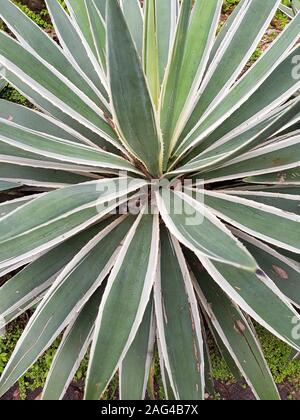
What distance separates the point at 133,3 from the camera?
63.6 inches

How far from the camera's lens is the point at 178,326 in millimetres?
1288

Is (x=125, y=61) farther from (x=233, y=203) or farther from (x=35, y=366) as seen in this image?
(x=35, y=366)

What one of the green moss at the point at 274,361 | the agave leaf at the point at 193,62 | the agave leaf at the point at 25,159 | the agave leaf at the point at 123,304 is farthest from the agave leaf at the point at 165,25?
the green moss at the point at 274,361

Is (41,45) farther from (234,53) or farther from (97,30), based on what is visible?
(234,53)

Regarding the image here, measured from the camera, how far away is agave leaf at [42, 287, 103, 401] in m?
1.37

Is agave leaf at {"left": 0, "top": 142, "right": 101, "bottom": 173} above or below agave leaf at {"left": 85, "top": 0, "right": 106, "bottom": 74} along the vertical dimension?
below

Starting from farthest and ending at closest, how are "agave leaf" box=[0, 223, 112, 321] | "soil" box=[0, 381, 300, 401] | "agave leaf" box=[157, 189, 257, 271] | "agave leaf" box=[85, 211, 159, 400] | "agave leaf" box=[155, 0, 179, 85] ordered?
"soil" box=[0, 381, 300, 401] < "agave leaf" box=[155, 0, 179, 85] < "agave leaf" box=[0, 223, 112, 321] < "agave leaf" box=[85, 211, 159, 400] < "agave leaf" box=[157, 189, 257, 271]

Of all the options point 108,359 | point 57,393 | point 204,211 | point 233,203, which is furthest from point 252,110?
point 57,393

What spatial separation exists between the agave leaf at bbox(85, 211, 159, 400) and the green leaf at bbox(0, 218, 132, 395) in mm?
138

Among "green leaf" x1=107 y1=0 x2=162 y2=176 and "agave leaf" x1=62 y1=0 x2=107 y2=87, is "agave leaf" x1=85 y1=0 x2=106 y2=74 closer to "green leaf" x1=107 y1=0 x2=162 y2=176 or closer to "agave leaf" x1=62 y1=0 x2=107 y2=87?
"agave leaf" x1=62 y1=0 x2=107 y2=87

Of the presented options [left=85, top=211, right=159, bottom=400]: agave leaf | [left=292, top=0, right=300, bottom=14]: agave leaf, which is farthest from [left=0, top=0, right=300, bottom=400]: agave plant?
[left=292, top=0, right=300, bottom=14]: agave leaf

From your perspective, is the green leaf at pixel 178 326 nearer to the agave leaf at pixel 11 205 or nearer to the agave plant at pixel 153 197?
the agave plant at pixel 153 197

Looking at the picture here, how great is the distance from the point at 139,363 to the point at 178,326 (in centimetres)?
20
